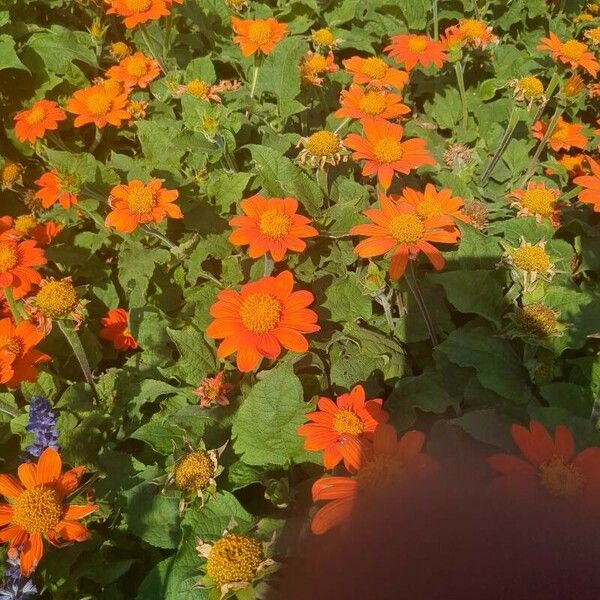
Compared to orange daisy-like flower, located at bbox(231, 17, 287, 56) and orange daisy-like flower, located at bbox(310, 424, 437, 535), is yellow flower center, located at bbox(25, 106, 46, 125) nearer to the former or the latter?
orange daisy-like flower, located at bbox(231, 17, 287, 56)

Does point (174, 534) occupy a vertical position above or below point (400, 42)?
below

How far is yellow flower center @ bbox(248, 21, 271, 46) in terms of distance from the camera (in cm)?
254

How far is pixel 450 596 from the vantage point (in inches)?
45.9

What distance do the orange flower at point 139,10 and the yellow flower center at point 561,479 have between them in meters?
2.32

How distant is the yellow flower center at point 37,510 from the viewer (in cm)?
133

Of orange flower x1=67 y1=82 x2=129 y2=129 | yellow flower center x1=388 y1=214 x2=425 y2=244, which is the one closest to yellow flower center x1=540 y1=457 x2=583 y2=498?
yellow flower center x1=388 y1=214 x2=425 y2=244

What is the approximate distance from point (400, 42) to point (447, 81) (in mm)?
628

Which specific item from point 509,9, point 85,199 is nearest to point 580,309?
point 85,199

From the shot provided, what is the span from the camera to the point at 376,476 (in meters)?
1.32

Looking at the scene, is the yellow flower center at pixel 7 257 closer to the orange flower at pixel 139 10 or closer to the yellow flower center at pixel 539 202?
the orange flower at pixel 139 10

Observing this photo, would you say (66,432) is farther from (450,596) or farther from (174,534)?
(450,596)

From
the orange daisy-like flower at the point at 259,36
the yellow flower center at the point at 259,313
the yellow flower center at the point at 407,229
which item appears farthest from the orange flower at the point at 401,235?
the orange daisy-like flower at the point at 259,36

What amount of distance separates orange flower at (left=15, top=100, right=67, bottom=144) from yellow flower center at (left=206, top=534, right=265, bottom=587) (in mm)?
1833

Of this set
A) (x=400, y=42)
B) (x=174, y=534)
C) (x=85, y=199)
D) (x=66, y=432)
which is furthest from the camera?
(x=400, y=42)
